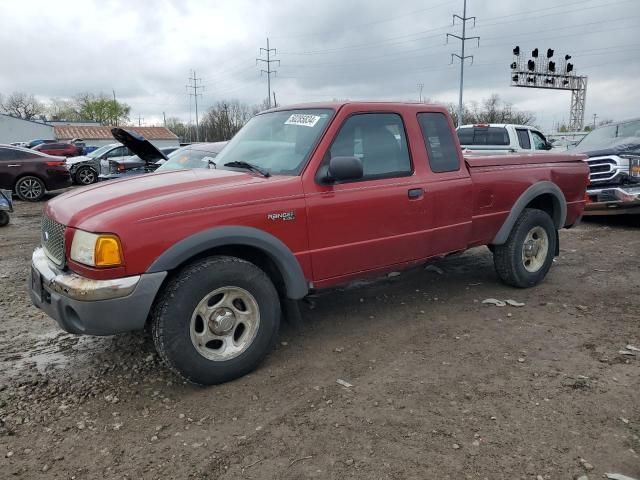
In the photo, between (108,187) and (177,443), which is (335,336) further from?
(108,187)

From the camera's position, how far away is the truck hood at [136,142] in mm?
9055

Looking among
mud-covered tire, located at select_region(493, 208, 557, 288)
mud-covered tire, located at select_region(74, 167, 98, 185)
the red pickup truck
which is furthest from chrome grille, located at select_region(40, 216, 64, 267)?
mud-covered tire, located at select_region(74, 167, 98, 185)

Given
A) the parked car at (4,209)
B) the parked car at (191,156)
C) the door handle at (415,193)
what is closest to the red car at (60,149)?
the parked car at (4,209)

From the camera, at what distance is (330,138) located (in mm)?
3791

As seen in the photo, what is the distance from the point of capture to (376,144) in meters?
4.11

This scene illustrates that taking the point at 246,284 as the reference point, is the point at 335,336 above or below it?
below

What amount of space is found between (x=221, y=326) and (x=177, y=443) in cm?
81

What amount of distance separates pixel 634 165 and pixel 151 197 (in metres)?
8.68

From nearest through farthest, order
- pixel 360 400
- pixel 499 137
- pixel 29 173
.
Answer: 1. pixel 360 400
2. pixel 499 137
3. pixel 29 173

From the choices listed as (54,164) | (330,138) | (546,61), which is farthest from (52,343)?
(546,61)

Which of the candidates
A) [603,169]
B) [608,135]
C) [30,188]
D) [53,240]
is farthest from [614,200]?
[30,188]

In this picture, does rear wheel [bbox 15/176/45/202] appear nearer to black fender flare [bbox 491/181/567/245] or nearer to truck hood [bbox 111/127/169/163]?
truck hood [bbox 111/127/169/163]

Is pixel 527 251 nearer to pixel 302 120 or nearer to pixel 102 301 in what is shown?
pixel 302 120

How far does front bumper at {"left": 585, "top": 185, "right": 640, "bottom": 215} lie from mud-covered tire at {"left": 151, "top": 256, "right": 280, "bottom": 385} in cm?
754
